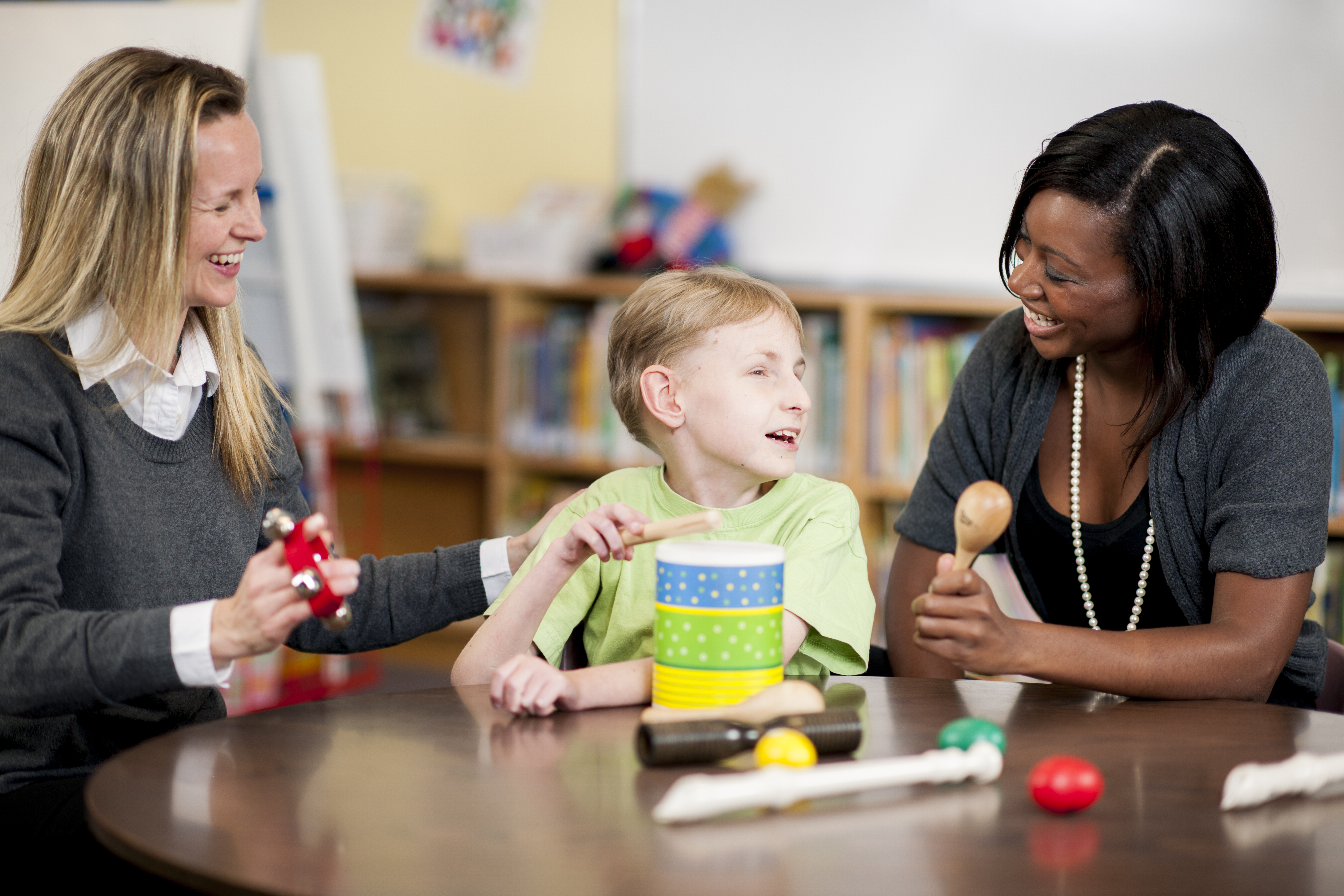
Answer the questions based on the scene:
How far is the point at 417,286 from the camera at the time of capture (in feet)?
12.1

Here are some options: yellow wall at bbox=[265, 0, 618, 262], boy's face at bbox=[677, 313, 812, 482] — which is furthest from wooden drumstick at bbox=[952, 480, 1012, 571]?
yellow wall at bbox=[265, 0, 618, 262]

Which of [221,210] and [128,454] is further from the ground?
[221,210]

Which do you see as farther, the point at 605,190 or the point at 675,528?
the point at 605,190

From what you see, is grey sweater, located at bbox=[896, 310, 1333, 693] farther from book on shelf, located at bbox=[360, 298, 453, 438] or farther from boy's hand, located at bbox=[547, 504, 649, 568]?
book on shelf, located at bbox=[360, 298, 453, 438]

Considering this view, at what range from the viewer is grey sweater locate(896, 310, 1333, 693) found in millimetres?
1392

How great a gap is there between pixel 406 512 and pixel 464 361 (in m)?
0.49

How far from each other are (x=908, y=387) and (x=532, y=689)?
6.88 feet

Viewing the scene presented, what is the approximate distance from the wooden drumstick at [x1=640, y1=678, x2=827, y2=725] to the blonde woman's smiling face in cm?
67

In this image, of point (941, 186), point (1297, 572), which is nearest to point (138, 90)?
point (1297, 572)

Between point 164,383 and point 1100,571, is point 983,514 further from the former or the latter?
point 164,383

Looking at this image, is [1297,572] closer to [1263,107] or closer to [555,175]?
[1263,107]

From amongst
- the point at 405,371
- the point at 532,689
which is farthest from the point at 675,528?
the point at 405,371

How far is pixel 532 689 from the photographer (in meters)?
1.13

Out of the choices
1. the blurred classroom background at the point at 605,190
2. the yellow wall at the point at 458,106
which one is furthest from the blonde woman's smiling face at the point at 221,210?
the yellow wall at the point at 458,106
